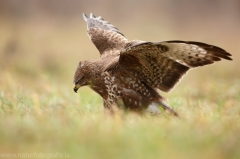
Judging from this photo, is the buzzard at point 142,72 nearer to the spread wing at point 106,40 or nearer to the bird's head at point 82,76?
the bird's head at point 82,76

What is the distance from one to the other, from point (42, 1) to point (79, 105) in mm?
14068

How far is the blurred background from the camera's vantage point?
12805 millimetres

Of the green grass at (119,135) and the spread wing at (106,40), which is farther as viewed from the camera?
the spread wing at (106,40)

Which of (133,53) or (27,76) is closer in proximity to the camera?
(133,53)

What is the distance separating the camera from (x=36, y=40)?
15.3 m

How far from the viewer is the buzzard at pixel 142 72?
5781 mm

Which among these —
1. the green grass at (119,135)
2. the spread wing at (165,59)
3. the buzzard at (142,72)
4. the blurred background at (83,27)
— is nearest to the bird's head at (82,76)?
the buzzard at (142,72)

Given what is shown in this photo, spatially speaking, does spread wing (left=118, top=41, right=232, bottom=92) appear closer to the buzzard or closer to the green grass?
the buzzard

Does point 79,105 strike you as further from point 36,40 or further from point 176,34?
point 176,34

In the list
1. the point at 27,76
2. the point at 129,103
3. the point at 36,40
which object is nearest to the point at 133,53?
the point at 129,103

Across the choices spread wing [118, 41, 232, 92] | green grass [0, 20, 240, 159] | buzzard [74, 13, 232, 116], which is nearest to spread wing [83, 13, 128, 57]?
buzzard [74, 13, 232, 116]

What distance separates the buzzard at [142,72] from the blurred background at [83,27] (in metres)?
4.80

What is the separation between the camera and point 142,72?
6.13m

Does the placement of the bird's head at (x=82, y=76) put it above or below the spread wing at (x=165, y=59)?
below
